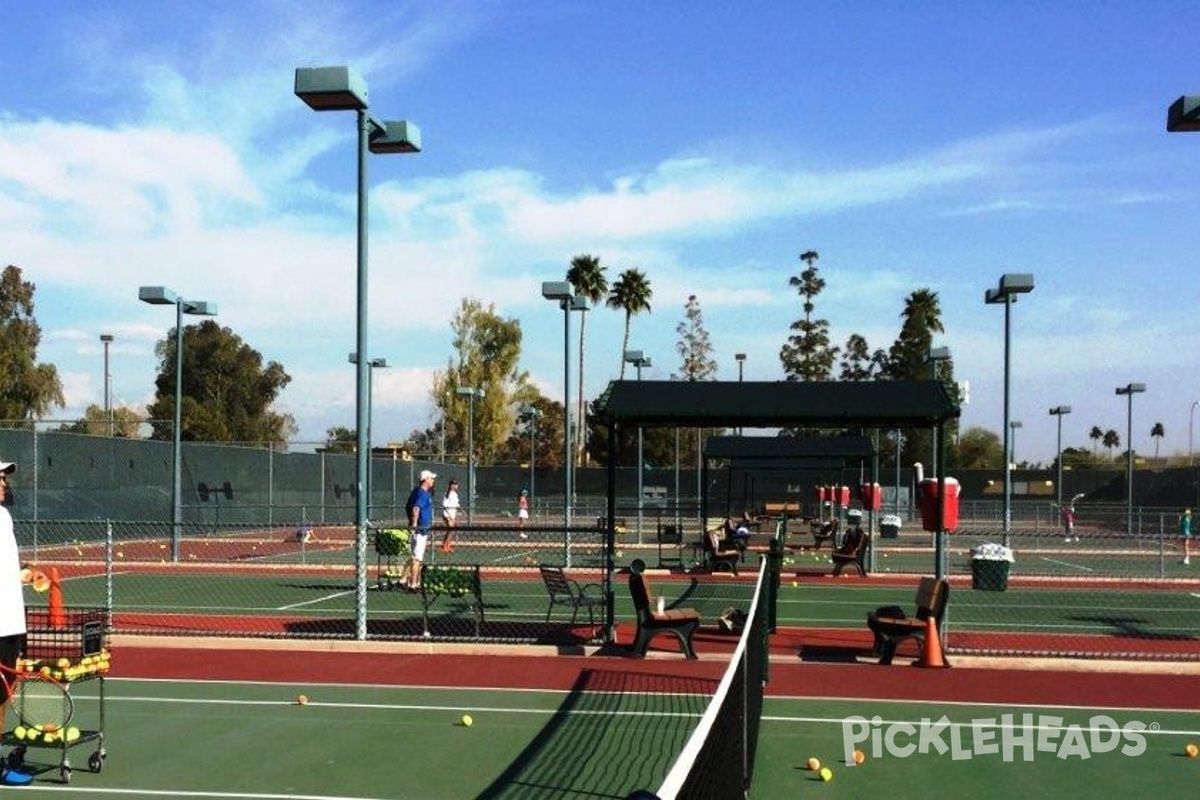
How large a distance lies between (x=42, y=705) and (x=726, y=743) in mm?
4912

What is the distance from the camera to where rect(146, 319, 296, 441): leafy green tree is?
282 ft

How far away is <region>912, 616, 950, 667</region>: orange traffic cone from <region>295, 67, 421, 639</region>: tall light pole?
6394mm

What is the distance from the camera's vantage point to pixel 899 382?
17172 mm

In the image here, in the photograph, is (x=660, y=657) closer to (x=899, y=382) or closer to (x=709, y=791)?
(x=899, y=382)

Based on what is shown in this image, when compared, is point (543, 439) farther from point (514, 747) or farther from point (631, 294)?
point (514, 747)

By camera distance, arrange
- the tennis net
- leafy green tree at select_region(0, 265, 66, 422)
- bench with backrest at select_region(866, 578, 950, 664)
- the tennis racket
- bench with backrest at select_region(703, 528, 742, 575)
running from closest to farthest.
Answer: the tennis net → the tennis racket → bench with backrest at select_region(866, 578, 950, 664) → bench with backrest at select_region(703, 528, 742, 575) → leafy green tree at select_region(0, 265, 66, 422)

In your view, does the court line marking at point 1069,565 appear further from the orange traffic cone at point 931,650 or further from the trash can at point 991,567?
the orange traffic cone at point 931,650

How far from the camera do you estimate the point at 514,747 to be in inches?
370

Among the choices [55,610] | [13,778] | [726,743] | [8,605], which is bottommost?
[13,778]

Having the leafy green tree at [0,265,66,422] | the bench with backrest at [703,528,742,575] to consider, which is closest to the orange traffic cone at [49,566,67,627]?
the bench with backrest at [703,528,742,575]

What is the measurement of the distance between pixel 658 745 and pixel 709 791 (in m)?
4.78

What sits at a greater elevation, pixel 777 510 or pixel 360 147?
pixel 360 147

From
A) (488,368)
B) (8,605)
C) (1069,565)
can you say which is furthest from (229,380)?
(8,605)

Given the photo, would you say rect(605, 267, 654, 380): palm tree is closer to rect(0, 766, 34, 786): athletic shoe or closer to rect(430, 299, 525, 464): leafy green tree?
rect(430, 299, 525, 464): leafy green tree
